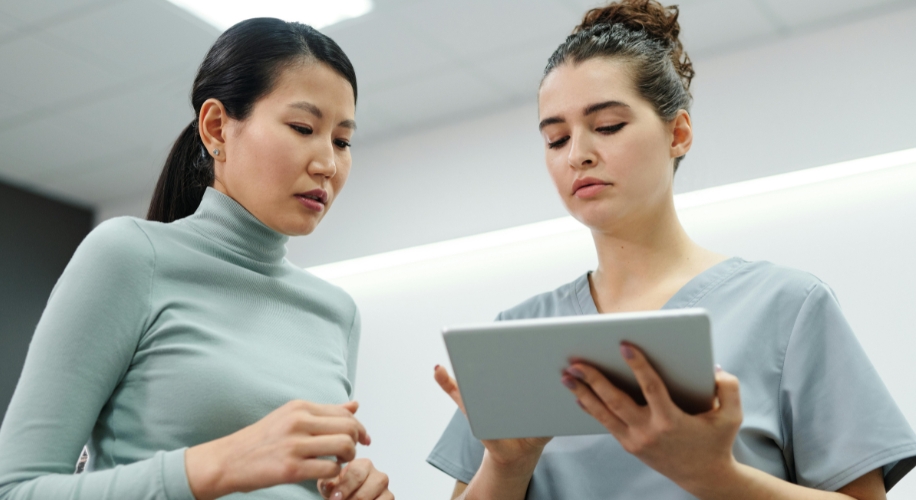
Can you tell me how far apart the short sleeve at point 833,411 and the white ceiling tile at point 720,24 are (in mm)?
2563

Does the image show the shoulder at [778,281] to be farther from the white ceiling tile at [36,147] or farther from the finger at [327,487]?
the white ceiling tile at [36,147]

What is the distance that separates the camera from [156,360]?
114 cm

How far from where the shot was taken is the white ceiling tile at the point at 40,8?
3320 millimetres

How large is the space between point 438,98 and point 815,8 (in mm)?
1697

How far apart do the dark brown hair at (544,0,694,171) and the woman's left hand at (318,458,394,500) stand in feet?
2.36

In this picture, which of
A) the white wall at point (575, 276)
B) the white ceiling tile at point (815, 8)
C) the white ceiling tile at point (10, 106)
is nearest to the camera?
the white wall at point (575, 276)

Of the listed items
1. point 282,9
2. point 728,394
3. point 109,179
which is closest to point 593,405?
point 728,394

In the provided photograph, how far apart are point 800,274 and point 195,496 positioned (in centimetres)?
86

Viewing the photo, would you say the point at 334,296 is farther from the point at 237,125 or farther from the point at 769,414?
the point at 769,414

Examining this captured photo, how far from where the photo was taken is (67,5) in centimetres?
334

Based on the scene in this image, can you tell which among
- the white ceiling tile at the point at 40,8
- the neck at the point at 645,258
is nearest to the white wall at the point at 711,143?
the white ceiling tile at the point at 40,8

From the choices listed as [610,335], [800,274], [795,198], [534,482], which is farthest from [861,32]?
[610,335]

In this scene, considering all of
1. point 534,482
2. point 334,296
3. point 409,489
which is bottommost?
point 409,489

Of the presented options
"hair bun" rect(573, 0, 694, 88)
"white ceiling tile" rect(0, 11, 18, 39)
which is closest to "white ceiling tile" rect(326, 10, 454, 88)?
"white ceiling tile" rect(0, 11, 18, 39)
